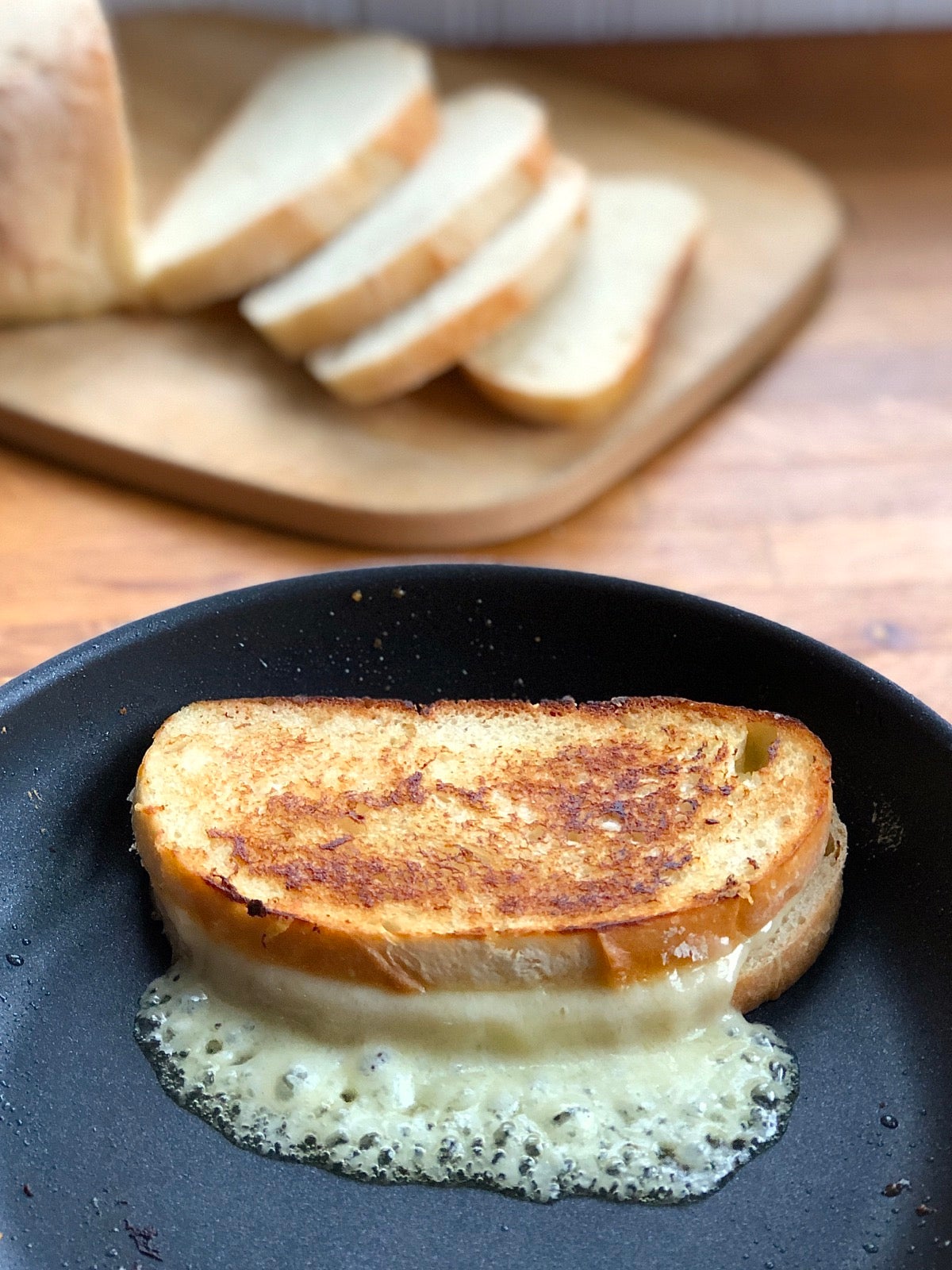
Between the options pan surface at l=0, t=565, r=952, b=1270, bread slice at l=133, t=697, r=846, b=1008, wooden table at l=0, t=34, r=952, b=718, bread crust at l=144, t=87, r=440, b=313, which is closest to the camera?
pan surface at l=0, t=565, r=952, b=1270

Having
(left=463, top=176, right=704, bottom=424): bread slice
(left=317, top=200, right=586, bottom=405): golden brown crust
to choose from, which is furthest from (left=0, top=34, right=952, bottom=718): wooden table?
(left=317, top=200, right=586, bottom=405): golden brown crust

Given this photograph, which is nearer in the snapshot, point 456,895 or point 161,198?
point 456,895

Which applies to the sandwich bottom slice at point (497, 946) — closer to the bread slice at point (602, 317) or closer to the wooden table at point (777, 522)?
the wooden table at point (777, 522)

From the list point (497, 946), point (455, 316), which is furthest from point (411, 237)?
point (497, 946)

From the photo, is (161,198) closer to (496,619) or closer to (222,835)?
(496,619)

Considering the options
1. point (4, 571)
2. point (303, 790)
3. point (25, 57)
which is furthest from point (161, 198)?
point (303, 790)

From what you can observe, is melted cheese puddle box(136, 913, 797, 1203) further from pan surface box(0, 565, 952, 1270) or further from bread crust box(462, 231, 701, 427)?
bread crust box(462, 231, 701, 427)
